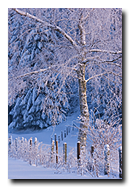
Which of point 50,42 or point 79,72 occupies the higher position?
point 50,42

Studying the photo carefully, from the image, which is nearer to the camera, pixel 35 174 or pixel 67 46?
pixel 35 174

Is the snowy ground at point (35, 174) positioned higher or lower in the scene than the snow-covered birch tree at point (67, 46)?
lower

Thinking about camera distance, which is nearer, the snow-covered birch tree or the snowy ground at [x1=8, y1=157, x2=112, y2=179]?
the snowy ground at [x1=8, y1=157, x2=112, y2=179]

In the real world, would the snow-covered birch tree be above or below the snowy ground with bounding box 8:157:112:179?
above

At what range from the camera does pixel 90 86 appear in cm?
703

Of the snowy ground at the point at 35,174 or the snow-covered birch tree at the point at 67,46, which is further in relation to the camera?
the snow-covered birch tree at the point at 67,46

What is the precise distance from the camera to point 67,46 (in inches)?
232

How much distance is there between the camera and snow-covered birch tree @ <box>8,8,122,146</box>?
5.21 meters

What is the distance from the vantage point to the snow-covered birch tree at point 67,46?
521 cm

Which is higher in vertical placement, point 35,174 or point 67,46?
point 67,46
